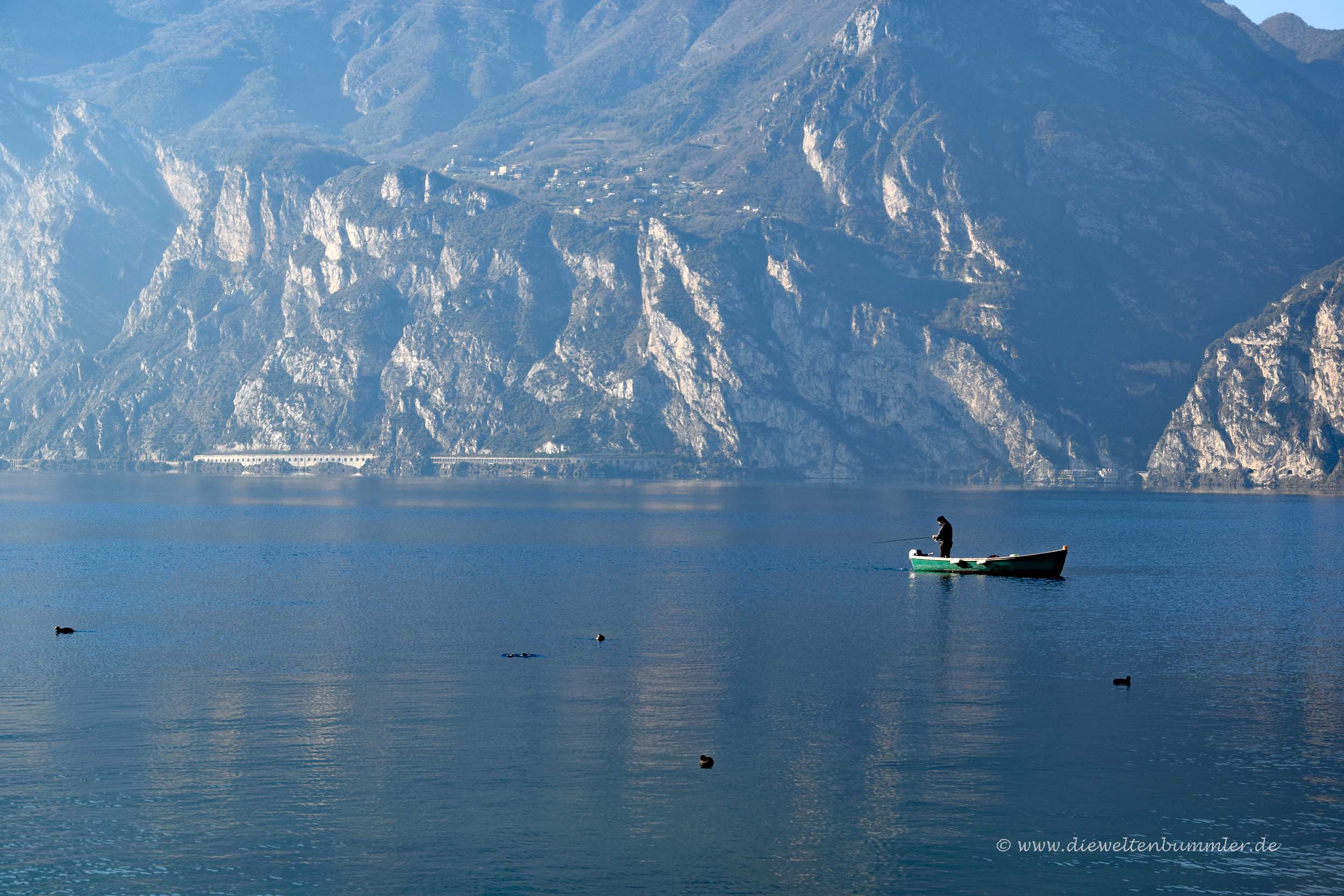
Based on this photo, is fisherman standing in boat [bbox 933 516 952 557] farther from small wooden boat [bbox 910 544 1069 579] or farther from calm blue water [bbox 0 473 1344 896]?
calm blue water [bbox 0 473 1344 896]

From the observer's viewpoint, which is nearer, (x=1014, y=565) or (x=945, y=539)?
(x=1014, y=565)

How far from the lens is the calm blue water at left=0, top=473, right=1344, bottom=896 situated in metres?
45.7

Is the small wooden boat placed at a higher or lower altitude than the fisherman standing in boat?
lower

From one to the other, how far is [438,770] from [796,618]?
4787cm

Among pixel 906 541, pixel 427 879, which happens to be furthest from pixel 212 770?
pixel 906 541

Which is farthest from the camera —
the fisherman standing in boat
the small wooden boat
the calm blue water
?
the fisherman standing in boat

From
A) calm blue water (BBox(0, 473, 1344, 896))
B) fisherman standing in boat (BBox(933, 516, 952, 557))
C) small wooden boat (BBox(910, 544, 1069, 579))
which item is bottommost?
calm blue water (BBox(0, 473, 1344, 896))

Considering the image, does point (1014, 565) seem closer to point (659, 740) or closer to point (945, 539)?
point (945, 539)

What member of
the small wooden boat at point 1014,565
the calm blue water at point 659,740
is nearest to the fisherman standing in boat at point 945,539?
the small wooden boat at point 1014,565

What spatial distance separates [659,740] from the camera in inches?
2365

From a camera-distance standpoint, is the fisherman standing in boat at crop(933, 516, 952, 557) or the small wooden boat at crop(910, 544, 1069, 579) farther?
the fisherman standing in boat at crop(933, 516, 952, 557)

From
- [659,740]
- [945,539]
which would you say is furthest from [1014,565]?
[659,740]

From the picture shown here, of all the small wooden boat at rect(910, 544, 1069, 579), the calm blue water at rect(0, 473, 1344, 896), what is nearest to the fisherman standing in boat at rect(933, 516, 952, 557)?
the small wooden boat at rect(910, 544, 1069, 579)

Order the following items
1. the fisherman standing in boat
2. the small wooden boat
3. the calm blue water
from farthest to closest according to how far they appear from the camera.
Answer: the fisherman standing in boat < the small wooden boat < the calm blue water
